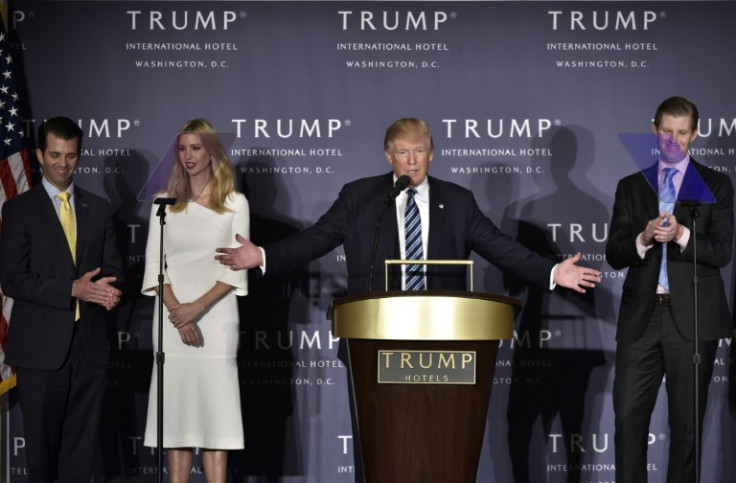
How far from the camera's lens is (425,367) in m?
A: 3.42

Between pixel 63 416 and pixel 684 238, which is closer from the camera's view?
pixel 684 238

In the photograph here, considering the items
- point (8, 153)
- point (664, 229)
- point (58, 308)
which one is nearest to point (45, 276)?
point (58, 308)

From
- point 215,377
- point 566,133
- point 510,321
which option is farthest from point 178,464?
point 566,133

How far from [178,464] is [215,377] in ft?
1.54

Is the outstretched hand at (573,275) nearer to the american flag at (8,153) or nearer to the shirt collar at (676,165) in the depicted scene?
the shirt collar at (676,165)

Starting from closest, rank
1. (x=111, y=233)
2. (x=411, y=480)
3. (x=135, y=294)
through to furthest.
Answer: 1. (x=411, y=480)
2. (x=111, y=233)
3. (x=135, y=294)

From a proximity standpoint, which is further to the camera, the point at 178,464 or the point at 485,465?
the point at 485,465

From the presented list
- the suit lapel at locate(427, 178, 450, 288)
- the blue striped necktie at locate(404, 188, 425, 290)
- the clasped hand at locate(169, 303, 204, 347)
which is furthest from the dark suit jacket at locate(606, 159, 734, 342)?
the clasped hand at locate(169, 303, 204, 347)

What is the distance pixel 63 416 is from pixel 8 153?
158 centimetres

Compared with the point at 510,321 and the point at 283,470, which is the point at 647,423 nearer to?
the point at 510,321

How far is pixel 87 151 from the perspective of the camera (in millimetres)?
5621

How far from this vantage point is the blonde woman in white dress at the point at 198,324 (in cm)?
470

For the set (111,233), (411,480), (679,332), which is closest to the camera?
(411,480)

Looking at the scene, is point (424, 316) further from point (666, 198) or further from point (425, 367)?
point (666, 198)
